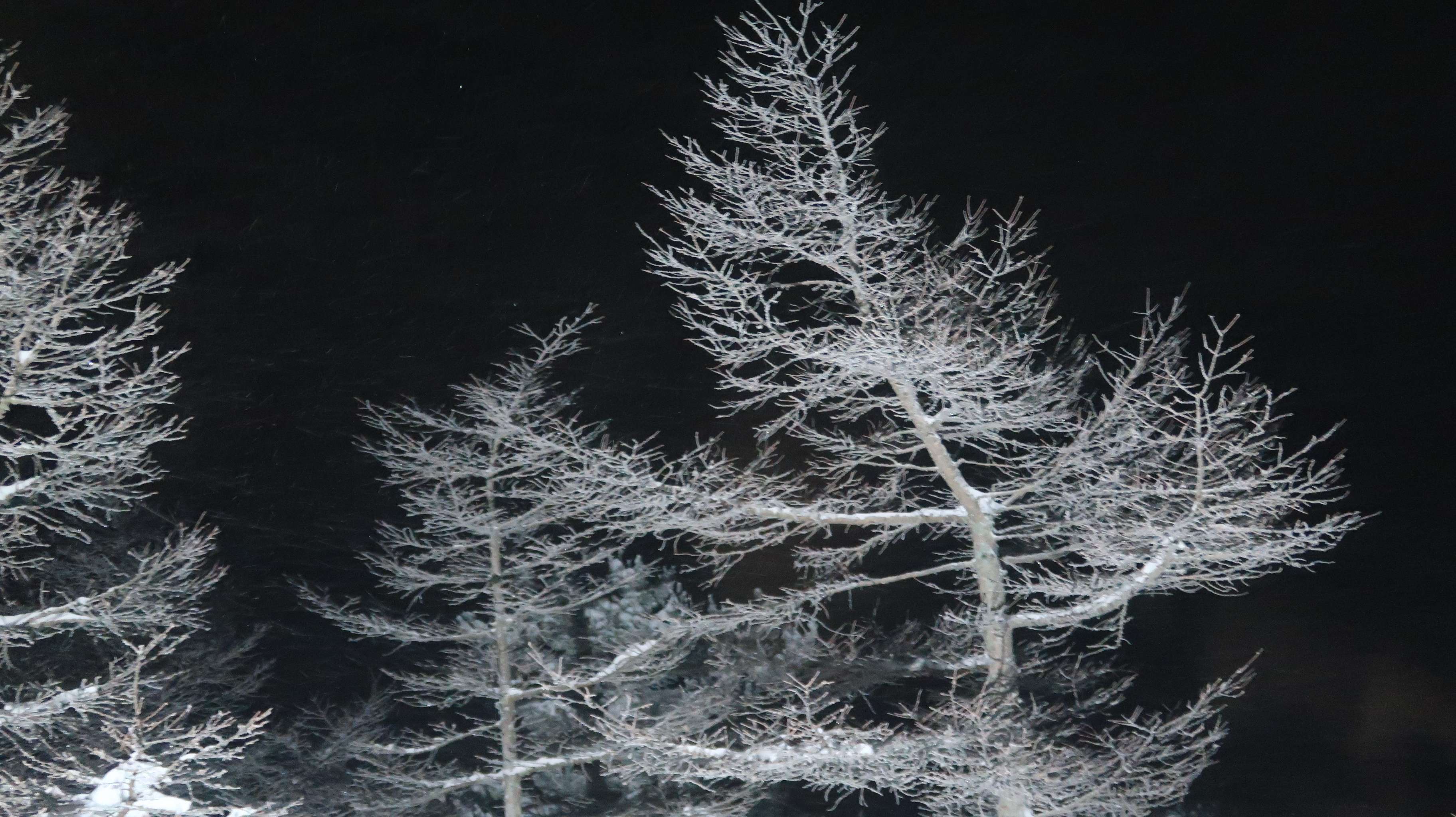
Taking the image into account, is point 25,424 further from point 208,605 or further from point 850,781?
point 850,781

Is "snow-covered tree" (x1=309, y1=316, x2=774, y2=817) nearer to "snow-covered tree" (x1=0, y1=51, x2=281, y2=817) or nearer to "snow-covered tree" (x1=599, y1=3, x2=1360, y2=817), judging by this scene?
"snow-covered tree" (x1=0, y1=51, x2=281, y2=817)

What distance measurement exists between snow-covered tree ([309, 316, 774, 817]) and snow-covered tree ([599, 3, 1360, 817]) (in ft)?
9.64

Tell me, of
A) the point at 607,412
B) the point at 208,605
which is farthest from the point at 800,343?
the point at 208,605

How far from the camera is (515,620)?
9953mm

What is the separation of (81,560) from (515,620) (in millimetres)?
4646

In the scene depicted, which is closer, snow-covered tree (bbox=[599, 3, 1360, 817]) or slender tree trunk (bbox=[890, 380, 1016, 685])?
snow-covered tree (bbox=[599, 3, 1360, 817])

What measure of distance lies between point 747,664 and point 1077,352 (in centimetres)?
470

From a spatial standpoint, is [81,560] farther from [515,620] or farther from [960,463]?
[960,463]

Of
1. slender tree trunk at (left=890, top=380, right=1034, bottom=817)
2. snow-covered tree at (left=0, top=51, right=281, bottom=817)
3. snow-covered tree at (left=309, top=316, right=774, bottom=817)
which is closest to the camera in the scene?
slender tree trunk at (left=890, top=380, right=1034, bottom=817)

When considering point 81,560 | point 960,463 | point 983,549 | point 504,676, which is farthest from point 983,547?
point 81,560

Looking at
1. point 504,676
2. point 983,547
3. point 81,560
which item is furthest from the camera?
point 81,560

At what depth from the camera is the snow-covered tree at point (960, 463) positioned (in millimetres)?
5434

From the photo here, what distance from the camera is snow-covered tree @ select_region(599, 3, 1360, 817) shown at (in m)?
5.43

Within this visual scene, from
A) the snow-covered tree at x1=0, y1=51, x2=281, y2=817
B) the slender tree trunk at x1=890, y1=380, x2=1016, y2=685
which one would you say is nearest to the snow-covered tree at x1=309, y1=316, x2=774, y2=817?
the snow-covered tree at x1=0, y1=51, x2=281, y2=817
